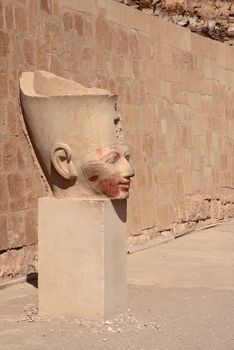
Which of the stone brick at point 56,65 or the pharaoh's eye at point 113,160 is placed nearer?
the pharaoh's eye at point 113,160

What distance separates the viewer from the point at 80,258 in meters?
5.29

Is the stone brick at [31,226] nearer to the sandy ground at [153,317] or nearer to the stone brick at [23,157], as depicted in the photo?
the stone brick at [23,157]

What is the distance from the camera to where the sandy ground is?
15.9ft

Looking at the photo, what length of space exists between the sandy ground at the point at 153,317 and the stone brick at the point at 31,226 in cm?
58

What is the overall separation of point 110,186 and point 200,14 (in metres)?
12.2

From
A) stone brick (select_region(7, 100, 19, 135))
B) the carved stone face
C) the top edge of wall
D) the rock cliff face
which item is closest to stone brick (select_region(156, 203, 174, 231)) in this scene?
the top edge of wall

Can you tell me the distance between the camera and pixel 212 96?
1230 centimetres

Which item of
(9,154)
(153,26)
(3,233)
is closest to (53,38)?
(9,154)

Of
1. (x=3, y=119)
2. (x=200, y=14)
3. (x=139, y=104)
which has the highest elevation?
(x=200, y=14)

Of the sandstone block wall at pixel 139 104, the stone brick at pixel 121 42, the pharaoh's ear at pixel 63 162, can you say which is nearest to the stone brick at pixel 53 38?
the sandstone block wall at pixel 139 104

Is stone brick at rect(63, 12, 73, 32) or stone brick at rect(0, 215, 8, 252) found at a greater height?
stone brick at rect(63, 12, 73, 32)

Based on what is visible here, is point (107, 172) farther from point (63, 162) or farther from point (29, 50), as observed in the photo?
point (29, 50)

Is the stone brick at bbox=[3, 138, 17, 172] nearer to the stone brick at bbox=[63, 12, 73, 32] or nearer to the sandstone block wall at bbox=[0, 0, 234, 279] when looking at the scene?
the sandstone block wall at bbox=[0, 0, 234, 279]

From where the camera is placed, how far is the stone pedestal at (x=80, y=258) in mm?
5242
